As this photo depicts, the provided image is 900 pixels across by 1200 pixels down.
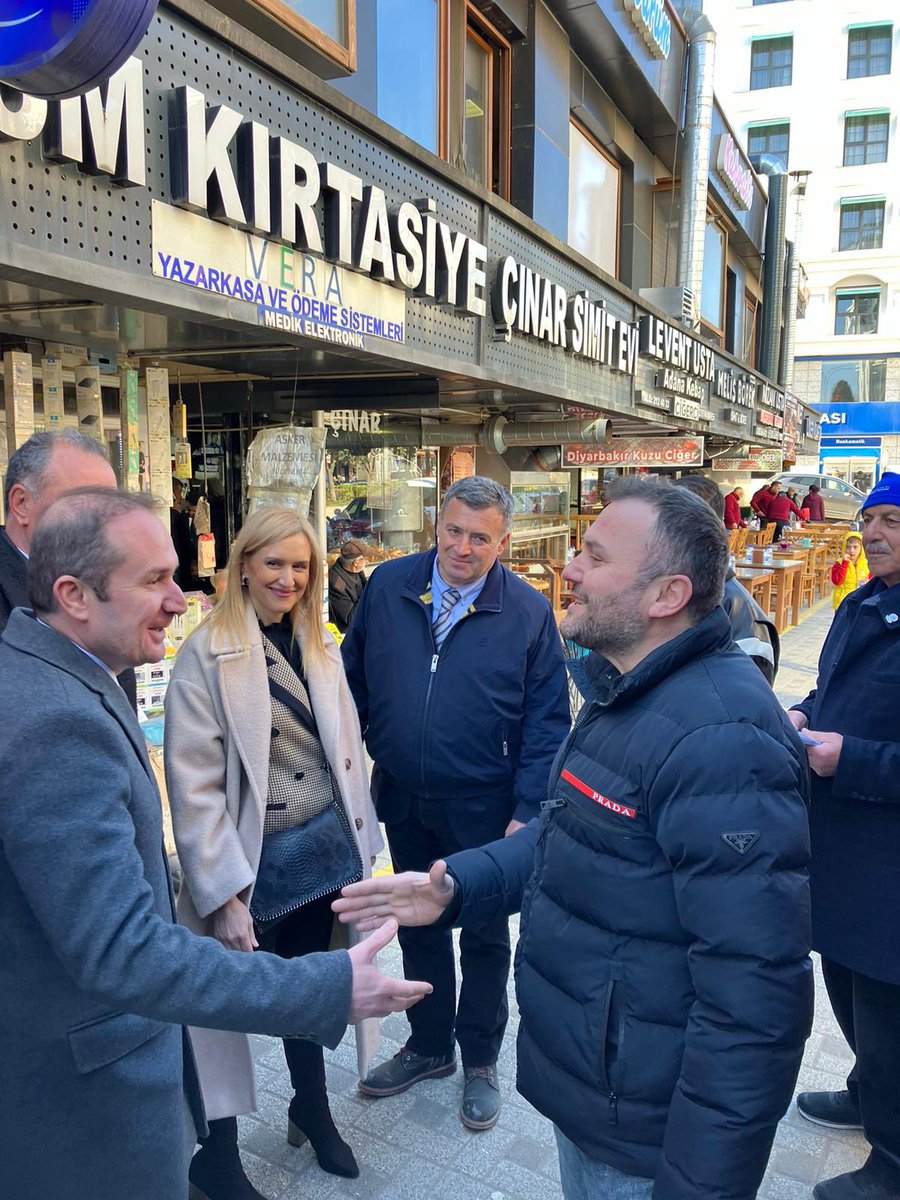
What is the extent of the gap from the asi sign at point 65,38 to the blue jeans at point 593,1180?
258 cm

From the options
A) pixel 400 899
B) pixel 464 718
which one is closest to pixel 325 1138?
pixel 400 899

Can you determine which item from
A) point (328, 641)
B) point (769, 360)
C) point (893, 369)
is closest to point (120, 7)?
point (328, 641)

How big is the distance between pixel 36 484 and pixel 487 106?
7108mm

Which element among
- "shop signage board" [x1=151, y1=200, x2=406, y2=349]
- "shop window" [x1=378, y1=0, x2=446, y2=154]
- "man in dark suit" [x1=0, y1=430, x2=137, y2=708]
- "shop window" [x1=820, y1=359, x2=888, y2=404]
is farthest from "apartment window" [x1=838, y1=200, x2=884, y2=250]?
"man in dark suit" [x1=0, y1=430, x2=137, y2=708]

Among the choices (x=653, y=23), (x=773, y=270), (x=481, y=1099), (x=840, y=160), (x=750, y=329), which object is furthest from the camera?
(x=840, y=160)

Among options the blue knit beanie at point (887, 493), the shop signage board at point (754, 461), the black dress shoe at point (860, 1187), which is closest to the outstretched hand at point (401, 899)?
the black dress shoe at point (860, 1187)

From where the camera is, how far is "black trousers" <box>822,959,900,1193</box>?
7.90 ft

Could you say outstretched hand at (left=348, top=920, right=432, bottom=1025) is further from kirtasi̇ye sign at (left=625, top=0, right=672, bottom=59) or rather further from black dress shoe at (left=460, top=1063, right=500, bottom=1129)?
kirtasi̇ye sign at (left=625, top=0, right=672, bottom=59)

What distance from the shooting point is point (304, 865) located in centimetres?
252

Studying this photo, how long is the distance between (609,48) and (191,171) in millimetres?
7949

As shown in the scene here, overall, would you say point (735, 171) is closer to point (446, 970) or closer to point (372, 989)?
point (446, 970)

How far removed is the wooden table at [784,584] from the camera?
1164 centimetres

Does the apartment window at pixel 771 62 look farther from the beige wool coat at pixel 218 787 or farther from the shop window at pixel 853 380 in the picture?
the beige wool coat at pixel 218 787

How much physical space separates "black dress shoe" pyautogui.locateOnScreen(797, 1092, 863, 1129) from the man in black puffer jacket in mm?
1522
